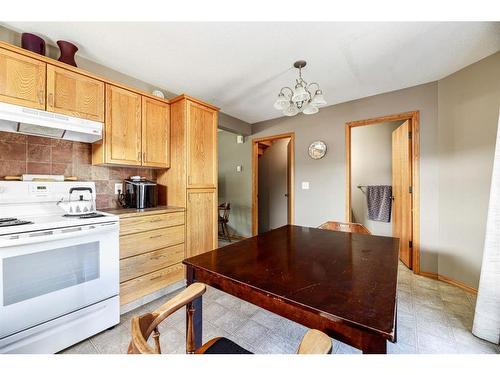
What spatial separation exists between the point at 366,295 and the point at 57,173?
96.8 inches

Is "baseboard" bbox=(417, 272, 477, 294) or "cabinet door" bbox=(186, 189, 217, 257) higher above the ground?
"cabinet door" bbox=(186, 189, 217, 257)

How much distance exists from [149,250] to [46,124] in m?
1.26

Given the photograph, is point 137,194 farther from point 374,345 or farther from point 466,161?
point 466,161

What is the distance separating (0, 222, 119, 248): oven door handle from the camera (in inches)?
46.4

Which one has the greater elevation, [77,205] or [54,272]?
[77,205]

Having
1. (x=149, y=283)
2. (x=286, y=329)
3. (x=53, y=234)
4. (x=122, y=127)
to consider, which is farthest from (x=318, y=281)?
(x=122, y=127)

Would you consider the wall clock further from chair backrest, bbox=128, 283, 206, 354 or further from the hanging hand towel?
chair backrest, bbox=128, 283, 206, 354

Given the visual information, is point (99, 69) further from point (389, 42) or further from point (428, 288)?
point (428, 288)

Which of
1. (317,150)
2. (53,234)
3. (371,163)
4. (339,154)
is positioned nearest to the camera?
(53,234)

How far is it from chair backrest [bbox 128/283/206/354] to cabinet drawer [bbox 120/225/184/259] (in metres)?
1.22

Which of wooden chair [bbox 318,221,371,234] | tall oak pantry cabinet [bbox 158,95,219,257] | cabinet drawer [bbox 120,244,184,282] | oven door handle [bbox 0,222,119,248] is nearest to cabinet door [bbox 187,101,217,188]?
tall oak pantry cabinet [bbox 158,95,219,257]

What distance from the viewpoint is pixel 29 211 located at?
5.25ft

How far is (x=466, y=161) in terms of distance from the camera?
2.19 m

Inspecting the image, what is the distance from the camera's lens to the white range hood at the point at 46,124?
4.59 ft
